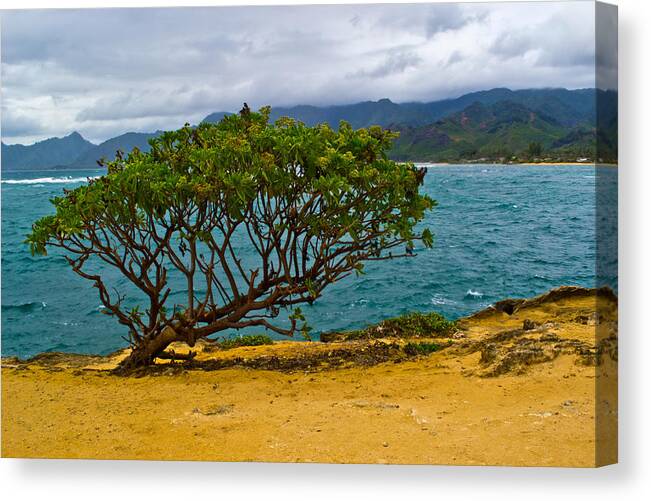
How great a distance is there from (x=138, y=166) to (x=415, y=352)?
3.60 metres

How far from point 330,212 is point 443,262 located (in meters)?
1.37

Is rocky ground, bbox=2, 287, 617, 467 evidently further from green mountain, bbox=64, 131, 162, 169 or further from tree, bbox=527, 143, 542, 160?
green mountain, bbox=64, 131, 162, 169

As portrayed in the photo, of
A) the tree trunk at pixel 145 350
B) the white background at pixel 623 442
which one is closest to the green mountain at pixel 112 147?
the tree trunk at pixel 145 350

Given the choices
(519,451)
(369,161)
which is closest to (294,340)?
(369,161)

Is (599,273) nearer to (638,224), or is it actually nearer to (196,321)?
(638,224)

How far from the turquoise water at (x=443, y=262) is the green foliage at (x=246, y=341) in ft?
4.89

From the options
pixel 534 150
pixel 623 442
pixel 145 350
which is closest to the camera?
pixel 623 442

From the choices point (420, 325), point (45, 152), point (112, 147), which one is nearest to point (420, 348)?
point (420, 325)

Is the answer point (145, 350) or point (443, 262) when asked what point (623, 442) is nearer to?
point (443, 262)

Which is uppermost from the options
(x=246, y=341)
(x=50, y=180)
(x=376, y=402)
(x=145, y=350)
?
(x=50, y=180)

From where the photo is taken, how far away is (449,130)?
693cm

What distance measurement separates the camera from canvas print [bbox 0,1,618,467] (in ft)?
18.9

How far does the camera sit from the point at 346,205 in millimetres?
6520

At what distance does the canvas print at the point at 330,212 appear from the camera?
18.9 feet
